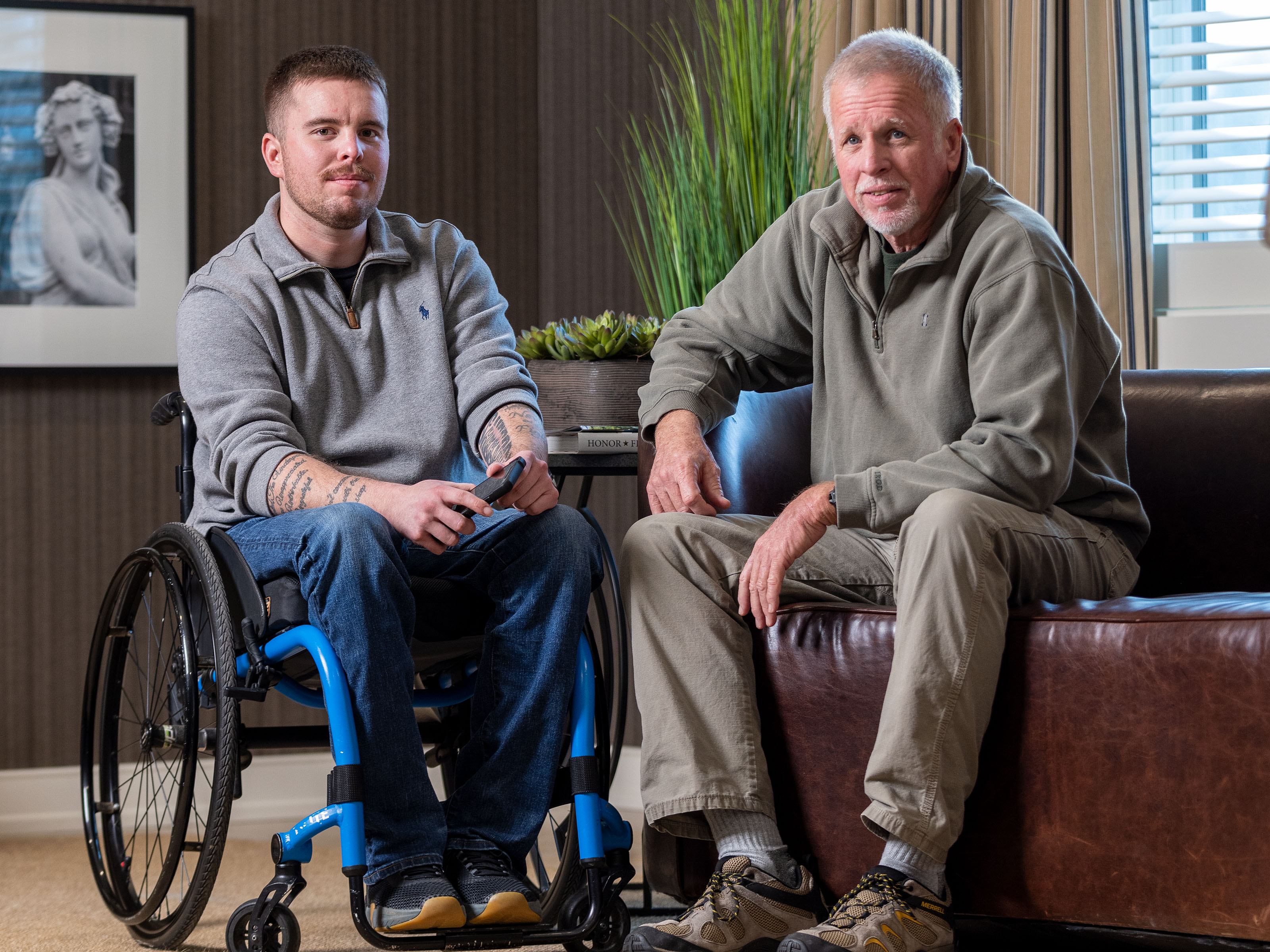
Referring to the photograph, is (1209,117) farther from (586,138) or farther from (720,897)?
(720,897)

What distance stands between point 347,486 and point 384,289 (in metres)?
0.39

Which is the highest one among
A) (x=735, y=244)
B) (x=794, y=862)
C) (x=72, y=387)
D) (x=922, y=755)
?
(x=735, y=244)

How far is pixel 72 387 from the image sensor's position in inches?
112

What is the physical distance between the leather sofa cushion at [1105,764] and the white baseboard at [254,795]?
1.25 metres

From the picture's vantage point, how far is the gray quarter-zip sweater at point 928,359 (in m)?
1.67

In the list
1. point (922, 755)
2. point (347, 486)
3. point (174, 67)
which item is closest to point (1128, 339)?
point (922, 755)

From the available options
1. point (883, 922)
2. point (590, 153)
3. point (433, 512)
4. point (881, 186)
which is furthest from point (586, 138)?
point (883, 922)

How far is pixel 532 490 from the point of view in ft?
5.81

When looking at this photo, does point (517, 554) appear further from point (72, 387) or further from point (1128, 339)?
point (72, 387)

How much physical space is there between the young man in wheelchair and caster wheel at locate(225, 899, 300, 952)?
0.36 ft

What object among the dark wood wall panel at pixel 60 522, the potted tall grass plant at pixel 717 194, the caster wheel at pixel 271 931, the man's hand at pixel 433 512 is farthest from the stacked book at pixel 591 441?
the dark wood wall panel at pixel 60 522

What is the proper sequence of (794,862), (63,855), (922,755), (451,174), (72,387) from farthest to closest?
(451,174)
(72,387)
(63,855)
(794,862)
(922,755)

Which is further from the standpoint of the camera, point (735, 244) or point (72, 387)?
point (72, 387)

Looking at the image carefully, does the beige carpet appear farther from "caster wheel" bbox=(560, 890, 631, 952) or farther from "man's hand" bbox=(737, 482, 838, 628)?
"man's hand" bbox=(737, 482, 838, 628)
